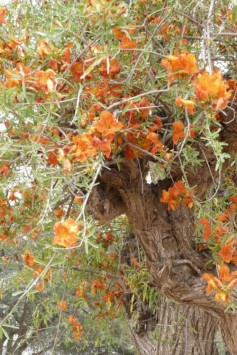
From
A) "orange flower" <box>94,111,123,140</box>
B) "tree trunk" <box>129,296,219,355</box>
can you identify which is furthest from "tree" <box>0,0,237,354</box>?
"tree trunk" <box>129,296,219,355</box>

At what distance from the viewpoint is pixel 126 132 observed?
5.31 ft

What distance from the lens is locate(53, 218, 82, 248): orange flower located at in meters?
1.18

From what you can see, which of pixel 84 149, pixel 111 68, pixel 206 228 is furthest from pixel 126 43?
pixel 206 228

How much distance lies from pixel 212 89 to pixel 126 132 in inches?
17.6

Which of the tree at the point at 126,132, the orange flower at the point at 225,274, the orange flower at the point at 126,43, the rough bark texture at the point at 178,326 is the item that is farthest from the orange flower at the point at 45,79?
the rough bark texture at the point at 178,326

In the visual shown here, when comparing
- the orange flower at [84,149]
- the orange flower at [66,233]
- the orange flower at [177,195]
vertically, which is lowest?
the orange flower at [177,195]

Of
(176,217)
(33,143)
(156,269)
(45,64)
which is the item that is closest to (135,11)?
(45,64)

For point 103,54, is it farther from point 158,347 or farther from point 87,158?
point 158,347

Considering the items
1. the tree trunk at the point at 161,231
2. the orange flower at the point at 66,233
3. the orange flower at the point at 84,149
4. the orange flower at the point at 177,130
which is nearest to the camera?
the orange flower at the point at 66,233

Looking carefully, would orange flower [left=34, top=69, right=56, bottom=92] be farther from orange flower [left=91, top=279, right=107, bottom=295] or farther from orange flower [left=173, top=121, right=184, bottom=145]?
orange flower [left=91, top=279, right=107, bottom=295]

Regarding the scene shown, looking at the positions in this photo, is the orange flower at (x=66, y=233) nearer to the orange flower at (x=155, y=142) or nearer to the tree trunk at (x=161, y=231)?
the orange flower at (x=155, y=142)

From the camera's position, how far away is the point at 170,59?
131cm

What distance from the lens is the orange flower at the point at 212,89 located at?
121cm

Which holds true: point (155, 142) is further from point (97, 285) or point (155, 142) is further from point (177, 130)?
point (97, 285)
